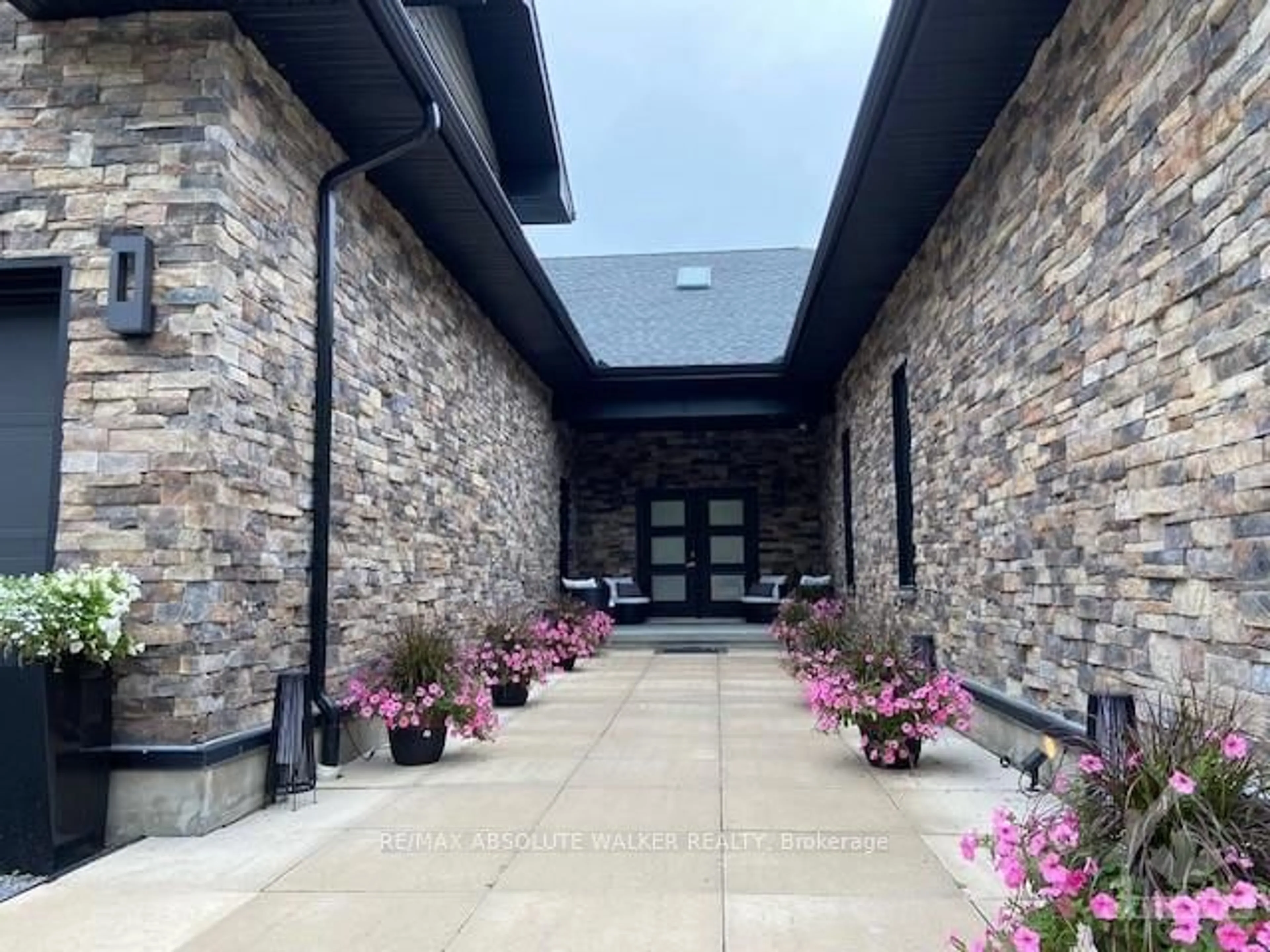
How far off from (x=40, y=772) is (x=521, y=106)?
8242 millimetres

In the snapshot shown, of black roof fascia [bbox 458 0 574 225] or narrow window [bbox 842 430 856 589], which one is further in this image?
narrow window [bbox 842 430 856 589]

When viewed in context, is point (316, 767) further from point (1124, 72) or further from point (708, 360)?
point (708, 360)

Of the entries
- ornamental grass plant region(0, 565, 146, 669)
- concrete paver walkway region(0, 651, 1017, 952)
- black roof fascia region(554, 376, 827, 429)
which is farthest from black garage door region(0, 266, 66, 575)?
black roof fascia region(554, 376, 827, 429)

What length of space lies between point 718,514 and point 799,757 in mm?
9551

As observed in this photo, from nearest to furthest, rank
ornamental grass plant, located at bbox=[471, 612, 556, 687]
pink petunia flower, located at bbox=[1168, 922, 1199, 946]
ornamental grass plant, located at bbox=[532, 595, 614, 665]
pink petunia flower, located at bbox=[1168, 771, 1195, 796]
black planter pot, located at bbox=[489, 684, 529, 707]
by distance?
pink petunia flower, located at bbox=[1168, 922, 1199, 946]
pink petunia flower, located at bbox=[1168, 771, 1195, 796]
ornamental grass plant, located at bbox=[471, 612, 556, 687]
black planter pot, located at bbox=[489, 684, 529, 707]
ornamental grass plant, located at bbox=[532, 595, 614, 665]

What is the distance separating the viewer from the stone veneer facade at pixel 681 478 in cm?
1437

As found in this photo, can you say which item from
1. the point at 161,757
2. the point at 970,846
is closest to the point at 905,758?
the point at 970,846

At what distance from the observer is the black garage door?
13.4 ft

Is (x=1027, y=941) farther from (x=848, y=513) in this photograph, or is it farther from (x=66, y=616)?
(x=848, y=513)

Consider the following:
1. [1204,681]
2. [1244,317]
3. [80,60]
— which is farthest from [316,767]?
[1244,317]

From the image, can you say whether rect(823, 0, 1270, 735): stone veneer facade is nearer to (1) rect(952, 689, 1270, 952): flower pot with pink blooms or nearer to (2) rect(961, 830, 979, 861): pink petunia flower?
(1) rect(952, 689, 1270, 952): flower pot with pink blooms

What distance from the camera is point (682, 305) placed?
14.6 metres

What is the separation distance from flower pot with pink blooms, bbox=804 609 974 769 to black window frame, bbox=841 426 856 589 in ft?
18.7

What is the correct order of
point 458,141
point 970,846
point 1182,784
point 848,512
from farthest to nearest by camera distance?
1. point 848,512
2. point 458,141
3. point 970,846
4. point 1182,784
